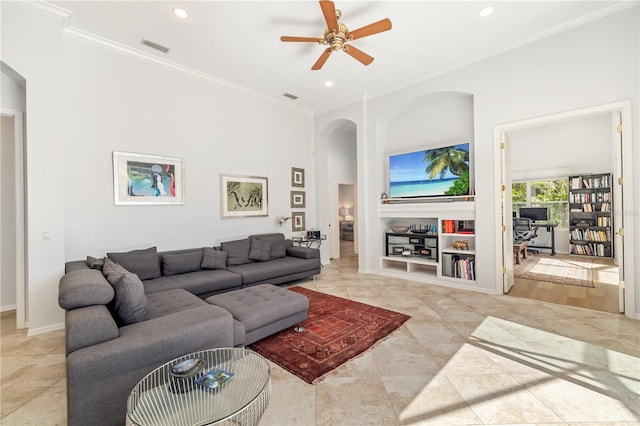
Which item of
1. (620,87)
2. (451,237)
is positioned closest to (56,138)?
(451,237)

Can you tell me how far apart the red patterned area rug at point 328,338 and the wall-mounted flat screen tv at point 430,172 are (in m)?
2.43

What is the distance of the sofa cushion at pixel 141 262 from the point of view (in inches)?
136

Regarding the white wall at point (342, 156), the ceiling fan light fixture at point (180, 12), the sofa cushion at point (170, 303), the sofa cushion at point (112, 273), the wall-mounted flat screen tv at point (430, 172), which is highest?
the ceiling fan light fixture at point (180, 12)

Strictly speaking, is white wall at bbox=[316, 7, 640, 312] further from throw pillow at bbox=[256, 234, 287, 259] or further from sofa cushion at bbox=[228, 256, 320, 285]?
throw pillow at bbox=[256, 234, 287, 259]

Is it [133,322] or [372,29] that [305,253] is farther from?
[372,29]

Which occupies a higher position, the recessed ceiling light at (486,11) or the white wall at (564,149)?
the recessed ceiling light at (486,11)

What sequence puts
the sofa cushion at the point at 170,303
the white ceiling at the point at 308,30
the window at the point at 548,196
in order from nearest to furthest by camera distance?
1. the sofa cushion at the point at 170,303
2. the white ceiling at the point at 308,30
3. the window at the point at 548,196

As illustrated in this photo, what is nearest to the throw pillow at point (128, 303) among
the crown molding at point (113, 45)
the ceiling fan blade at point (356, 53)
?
the ceiling fan blade at point (356, 53)

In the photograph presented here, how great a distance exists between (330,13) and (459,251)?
3.86 metres

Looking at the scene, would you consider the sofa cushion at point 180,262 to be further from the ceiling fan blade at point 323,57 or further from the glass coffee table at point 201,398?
the ceiling fan blade at point 323,57

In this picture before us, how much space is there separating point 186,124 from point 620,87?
581 centimetres

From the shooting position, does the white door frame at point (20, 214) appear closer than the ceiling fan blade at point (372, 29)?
No

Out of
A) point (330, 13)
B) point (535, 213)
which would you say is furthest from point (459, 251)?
point (535, 213)

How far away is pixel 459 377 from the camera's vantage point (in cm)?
211
